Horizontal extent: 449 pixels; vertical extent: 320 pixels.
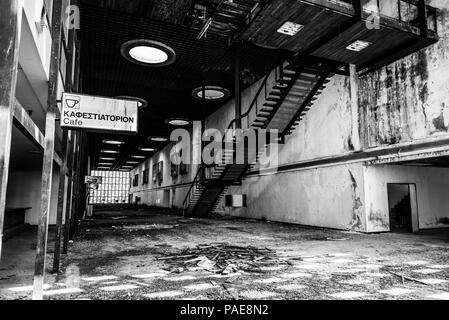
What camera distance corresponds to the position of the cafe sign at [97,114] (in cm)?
475

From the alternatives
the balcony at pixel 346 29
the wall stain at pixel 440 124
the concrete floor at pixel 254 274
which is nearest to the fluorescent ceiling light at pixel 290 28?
the balcony at pixel 346 29

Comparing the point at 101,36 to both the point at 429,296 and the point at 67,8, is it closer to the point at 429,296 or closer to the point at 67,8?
the point at 67,8

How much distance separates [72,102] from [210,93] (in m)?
13.4

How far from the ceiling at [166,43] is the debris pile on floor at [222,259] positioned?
6.21 meters

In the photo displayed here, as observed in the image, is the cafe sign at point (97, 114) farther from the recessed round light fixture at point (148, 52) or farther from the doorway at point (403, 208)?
the doorway at point (403, 208)

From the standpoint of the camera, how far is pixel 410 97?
9.77 m

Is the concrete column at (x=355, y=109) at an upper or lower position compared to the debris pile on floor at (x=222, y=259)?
upper

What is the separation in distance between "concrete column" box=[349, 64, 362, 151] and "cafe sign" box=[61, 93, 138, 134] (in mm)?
8972

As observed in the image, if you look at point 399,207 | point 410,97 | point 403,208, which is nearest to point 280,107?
point 410,97

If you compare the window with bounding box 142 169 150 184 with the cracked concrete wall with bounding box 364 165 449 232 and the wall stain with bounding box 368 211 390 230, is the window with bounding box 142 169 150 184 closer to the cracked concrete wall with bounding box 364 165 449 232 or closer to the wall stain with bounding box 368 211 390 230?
the cracked concrete wall with bounding box 364 165 449 232

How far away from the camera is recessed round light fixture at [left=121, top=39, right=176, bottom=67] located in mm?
11672

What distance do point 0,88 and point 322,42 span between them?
9156 mm

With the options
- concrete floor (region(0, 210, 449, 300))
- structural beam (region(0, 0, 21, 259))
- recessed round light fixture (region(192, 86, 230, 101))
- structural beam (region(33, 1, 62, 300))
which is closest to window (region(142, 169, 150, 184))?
recessed round light fixture (region(192, 86, 230, 101))

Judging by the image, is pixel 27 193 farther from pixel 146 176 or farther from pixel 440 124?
pixel 146 176
